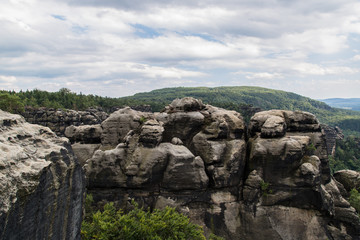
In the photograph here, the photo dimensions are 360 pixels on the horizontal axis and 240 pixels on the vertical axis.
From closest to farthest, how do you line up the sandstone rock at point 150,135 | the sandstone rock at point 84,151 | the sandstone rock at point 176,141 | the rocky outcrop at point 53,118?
the sandstone rock at point 150,135 < the sandstone rock at point 176,141 < the sandstone rock at point 84,151 < the rocky outcrop at point 53,118

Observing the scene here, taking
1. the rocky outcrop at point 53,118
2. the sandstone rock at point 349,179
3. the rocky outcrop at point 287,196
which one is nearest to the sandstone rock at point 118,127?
the rocky outcrop at point 287,196

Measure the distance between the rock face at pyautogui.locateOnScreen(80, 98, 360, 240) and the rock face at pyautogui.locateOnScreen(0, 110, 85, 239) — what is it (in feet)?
43.8

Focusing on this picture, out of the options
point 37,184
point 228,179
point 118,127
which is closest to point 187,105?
point 118,127

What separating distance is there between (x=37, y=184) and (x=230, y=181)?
20.5 m

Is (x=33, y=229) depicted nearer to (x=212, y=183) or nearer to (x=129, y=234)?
(x=129, y=234)

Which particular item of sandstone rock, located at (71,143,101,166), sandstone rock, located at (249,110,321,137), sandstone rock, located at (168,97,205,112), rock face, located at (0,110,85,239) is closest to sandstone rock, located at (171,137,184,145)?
sandstone rock, located at (168,97,205,112)

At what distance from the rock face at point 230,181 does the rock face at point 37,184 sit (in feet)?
43.8

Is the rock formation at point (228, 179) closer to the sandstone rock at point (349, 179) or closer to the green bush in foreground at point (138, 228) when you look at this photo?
the green bush in foreground at point (138, 228)

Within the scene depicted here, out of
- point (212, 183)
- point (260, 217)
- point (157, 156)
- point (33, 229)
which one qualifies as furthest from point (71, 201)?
point (260, 217)

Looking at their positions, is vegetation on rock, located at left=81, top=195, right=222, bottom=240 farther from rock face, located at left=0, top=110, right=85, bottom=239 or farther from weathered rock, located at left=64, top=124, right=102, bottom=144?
weathered rock, located at left=64, top=124, right=102, bottom=144

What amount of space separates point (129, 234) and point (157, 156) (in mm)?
8669

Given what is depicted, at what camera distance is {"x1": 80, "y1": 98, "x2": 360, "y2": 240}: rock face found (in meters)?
25.6

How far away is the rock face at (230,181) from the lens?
2562 cm

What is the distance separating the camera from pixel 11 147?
29.9ft
